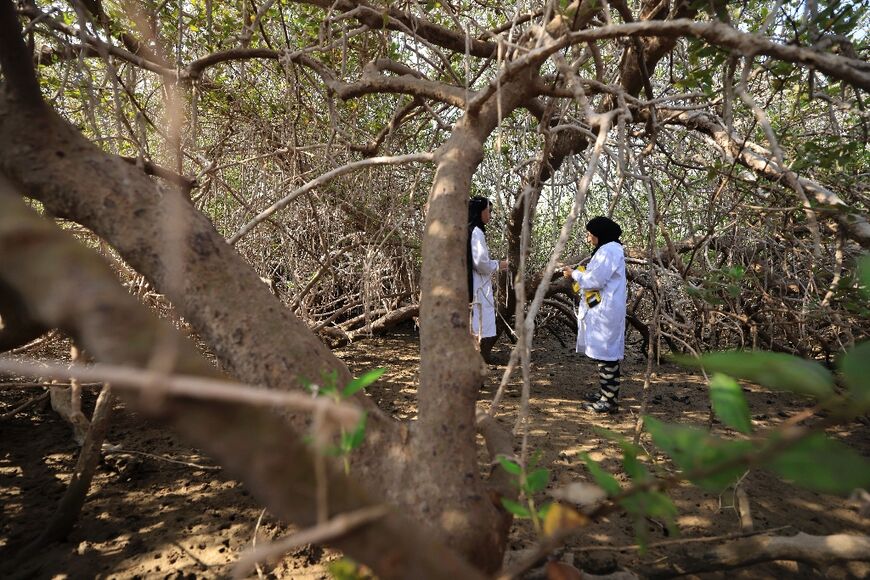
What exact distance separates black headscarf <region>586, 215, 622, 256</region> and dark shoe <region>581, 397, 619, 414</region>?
4.62 ft

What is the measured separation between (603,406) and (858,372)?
12.7 ft

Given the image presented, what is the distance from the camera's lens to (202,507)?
8.08 feet

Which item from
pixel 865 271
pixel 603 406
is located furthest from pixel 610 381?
pixel 865 271

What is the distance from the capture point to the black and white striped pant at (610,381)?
167 inches

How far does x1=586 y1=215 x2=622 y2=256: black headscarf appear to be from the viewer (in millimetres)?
4270

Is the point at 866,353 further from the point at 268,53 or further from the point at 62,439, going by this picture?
the point at 62,439

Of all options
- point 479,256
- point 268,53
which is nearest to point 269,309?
point 268,53

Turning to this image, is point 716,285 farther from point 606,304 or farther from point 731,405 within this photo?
point 606,304

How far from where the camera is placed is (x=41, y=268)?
671 mm

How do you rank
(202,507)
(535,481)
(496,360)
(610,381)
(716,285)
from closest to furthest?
1. (535,481)
2. (716,285)
3. (202,507)
4. (610,381)
5. (496,360)

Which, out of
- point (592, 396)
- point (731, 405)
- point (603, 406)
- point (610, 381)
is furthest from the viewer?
point (592, 396)

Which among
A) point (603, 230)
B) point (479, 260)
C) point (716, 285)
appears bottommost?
point (716, 285)

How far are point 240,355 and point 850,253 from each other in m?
3.61

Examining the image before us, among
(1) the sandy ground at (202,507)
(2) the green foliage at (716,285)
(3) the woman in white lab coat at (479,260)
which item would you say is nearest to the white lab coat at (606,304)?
(1) the sandy ground at (202,507)
